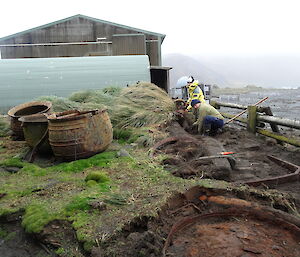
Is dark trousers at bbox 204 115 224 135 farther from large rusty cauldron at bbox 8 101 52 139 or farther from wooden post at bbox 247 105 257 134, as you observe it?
large rusty cauldron at bbox 8 101 52 139

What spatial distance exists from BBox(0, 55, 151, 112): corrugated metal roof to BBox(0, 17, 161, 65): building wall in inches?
263

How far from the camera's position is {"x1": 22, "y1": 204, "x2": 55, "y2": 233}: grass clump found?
2500mm

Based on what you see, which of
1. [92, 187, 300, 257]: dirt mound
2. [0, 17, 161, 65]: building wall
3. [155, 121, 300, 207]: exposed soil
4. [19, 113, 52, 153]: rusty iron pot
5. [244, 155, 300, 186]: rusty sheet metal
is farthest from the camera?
[0, 17, 161, 65]: building wall

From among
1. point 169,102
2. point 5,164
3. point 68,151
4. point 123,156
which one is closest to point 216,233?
point 123,156

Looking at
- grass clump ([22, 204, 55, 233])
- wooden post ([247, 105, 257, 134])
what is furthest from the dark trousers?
grass clump ([22, 204, 55, 233])

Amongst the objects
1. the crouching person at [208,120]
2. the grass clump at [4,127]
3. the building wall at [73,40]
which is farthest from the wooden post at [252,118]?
the building wall at [73,40]

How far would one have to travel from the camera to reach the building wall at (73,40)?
17.7 metres

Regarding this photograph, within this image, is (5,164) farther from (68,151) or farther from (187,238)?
(187,238)

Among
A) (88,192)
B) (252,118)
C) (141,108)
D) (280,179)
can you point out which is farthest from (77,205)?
(252,118)

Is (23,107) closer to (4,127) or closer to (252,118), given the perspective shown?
(4,127)

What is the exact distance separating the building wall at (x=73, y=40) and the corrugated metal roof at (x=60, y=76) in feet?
21.9

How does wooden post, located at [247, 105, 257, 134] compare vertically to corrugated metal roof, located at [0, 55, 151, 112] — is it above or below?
below

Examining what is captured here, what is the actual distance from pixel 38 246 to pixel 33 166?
2.21 m

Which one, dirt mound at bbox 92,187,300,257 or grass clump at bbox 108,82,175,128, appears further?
grass clump at bbox 108,82,175,128
